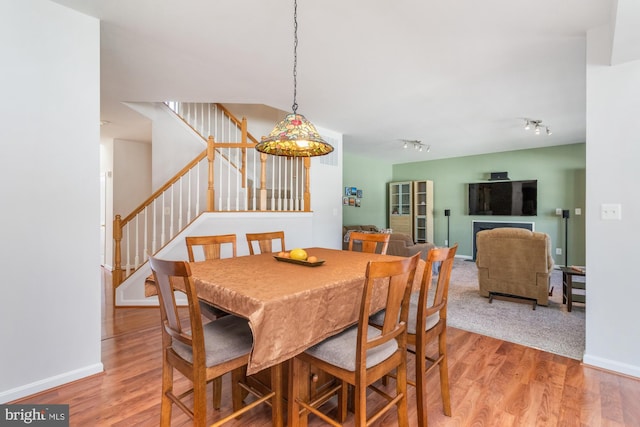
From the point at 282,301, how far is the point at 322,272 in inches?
21.1

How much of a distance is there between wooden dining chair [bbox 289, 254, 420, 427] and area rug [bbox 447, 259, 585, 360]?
1998 millimetres

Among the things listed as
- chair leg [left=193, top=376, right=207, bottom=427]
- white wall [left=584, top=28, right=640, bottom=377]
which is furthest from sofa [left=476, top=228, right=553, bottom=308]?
chair leg [left=193, top=376, right=207, bottom=427]

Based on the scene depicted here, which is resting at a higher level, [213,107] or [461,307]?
[213,107]

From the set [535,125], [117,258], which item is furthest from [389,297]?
[535,125]

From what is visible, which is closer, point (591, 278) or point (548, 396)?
point (548, 396)

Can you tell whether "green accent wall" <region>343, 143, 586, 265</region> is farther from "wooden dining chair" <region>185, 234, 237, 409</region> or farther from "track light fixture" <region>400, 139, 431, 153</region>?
"wooden dining chair" <region>185, 234, 237, 409</region>

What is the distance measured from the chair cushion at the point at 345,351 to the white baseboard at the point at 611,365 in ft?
6.39

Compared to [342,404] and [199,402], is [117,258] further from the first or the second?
[342,404]

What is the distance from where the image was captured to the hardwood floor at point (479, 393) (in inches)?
68.3

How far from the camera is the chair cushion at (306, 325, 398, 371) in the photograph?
52.8 inches

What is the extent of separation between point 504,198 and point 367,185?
312 cm

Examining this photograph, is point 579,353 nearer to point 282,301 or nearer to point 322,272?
point 322,272

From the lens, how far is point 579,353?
253 centimetres

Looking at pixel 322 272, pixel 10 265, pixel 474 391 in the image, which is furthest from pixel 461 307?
pixel 10 265
